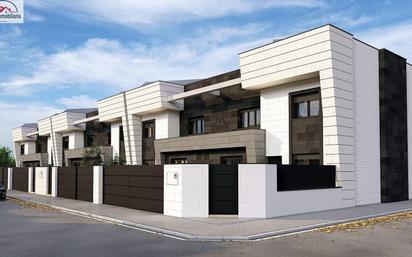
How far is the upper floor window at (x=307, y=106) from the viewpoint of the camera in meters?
19.1

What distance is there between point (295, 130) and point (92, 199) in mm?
11576

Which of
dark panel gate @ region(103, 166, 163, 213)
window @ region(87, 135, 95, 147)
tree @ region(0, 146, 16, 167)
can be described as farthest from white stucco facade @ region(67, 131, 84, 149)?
tree @ region(0, 146, 16, 167)

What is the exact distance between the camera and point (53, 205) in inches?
810

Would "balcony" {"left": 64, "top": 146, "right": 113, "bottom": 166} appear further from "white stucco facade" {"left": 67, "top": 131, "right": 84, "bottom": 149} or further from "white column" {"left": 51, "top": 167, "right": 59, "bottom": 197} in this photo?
"white column" {"left": 51, "top": 167, "right": 59, "bottom": 197}

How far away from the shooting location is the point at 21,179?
3428 centimetres

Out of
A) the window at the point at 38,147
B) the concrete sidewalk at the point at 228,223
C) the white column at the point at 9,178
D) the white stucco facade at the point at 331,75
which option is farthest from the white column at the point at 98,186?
the window at the point at 38,147

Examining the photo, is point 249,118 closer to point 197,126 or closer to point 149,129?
point 197,126

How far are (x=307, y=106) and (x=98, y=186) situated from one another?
38.3 ft

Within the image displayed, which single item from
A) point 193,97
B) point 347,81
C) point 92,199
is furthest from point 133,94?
point 347,81

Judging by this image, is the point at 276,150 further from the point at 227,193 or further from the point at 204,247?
the point at 204,247

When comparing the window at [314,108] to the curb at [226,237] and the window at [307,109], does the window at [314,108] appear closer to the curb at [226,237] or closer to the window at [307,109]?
the window at [307,109]

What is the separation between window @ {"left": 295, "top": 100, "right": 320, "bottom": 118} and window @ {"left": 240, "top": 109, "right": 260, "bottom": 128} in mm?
3185

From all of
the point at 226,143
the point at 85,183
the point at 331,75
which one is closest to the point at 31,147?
the point at 85,183

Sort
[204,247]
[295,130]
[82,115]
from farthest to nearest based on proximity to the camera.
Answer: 1. [82,115]
2. [295,130]
3. [204,247]
